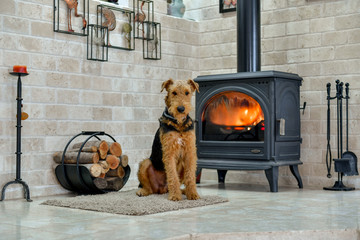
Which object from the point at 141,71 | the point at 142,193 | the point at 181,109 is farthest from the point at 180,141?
the point at 141,71

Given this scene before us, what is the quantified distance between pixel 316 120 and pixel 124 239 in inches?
129

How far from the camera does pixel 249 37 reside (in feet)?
18.3

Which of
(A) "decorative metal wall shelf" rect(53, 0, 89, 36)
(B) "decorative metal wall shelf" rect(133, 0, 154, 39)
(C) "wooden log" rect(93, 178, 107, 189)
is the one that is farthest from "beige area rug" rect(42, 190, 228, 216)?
(B) "decorative metal wall shelf" rect(133, 0, 154, 39)

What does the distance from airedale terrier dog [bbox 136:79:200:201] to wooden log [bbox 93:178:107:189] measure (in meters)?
0.48

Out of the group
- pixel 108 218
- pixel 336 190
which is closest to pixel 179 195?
pixel 108 218

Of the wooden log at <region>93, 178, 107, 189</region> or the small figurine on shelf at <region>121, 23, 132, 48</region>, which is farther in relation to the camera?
the small figurine on shelf at <region>121, 23, 132, 48</region>

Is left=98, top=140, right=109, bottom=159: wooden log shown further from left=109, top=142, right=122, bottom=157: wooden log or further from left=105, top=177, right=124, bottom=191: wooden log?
left=105, top=177, right=124, bottom=191: wooden log

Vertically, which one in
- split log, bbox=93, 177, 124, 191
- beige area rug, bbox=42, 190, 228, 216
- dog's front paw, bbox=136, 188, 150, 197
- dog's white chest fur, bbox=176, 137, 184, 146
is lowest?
beige area rug, bbox=42, 190, 228, 216

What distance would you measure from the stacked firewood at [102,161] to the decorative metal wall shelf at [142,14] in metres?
1.46

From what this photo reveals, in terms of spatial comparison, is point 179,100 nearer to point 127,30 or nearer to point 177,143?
point 177,143

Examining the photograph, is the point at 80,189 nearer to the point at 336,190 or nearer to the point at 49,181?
the point at 49,181

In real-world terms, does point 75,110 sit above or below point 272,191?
above

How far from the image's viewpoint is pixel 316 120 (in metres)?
5.60

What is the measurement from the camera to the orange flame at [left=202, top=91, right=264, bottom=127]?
17.4ft
